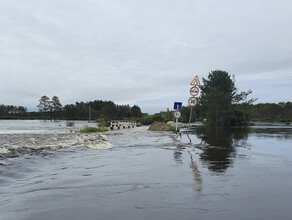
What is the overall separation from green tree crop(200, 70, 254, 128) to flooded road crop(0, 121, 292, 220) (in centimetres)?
3211

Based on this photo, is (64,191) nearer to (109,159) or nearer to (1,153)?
(109,159)

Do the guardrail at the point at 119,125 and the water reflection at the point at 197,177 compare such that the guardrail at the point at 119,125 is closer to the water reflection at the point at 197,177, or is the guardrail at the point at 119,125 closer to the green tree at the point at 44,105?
the water reflection at the point at 197,177

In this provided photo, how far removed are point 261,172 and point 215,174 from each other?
3.68 ft

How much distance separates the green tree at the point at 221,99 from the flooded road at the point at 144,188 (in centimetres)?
3211

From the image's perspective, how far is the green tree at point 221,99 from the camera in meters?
39.8

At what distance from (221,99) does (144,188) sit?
117 feet

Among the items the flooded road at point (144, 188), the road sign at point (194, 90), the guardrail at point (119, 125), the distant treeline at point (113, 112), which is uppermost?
the distant treeline at point (113, 112)

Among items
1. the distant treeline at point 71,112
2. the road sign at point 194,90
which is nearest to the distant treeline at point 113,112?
the distant treeline at point 71,112

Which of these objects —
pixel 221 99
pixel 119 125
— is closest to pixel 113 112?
pixel 221 99

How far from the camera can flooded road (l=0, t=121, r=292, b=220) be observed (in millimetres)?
3799

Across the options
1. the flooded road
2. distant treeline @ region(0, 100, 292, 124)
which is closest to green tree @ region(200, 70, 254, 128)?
distant treeline @ region(0, 100, 292, 124)

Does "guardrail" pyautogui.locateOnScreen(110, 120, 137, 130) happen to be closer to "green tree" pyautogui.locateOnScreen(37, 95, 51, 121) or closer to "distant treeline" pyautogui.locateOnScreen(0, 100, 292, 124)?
"distant treeline" pyautogui.locateOnScreen(0, 100, 292, 124)

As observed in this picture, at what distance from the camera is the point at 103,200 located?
432 cm

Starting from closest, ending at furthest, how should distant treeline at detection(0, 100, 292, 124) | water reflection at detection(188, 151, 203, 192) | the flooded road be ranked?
the flooded road, water reflection at detection(188, 151, 203, 192), distant treeline at detection(0, 100, 292, 124)
